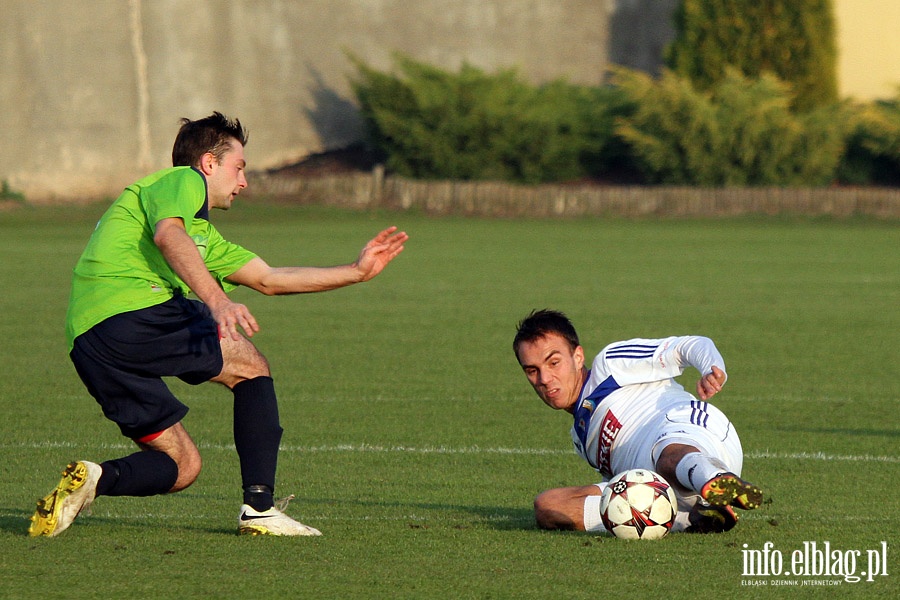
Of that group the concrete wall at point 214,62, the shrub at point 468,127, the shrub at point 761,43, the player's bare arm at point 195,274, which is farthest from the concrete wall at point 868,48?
the player's bare arm at point 195,274

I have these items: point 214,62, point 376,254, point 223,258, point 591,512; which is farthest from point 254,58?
point 591,512

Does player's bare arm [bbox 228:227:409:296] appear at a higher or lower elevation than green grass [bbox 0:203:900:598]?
higher

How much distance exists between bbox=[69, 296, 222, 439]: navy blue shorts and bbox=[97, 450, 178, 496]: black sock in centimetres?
15

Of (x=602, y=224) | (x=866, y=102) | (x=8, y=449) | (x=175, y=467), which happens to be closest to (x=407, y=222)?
(x=602, y=224)

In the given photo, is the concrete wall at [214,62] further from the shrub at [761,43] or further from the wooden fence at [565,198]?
the shrub at [761,43]

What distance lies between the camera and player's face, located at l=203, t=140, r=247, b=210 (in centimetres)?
600

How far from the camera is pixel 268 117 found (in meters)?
36.2

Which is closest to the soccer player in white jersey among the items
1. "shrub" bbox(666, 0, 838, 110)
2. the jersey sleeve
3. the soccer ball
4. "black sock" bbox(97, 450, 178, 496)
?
the soccer ball

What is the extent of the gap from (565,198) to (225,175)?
27.5 metres

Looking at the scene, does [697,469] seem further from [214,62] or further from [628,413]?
[214,62]

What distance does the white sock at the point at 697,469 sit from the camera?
570cm

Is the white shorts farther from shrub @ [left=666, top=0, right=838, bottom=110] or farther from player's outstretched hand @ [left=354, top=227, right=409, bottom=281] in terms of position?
shrub @ [left=666, top=0, right=838, bottom=110]

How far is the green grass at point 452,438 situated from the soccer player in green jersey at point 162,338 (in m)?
0.22

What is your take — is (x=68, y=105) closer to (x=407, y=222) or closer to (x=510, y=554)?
(x=407, y=222)
